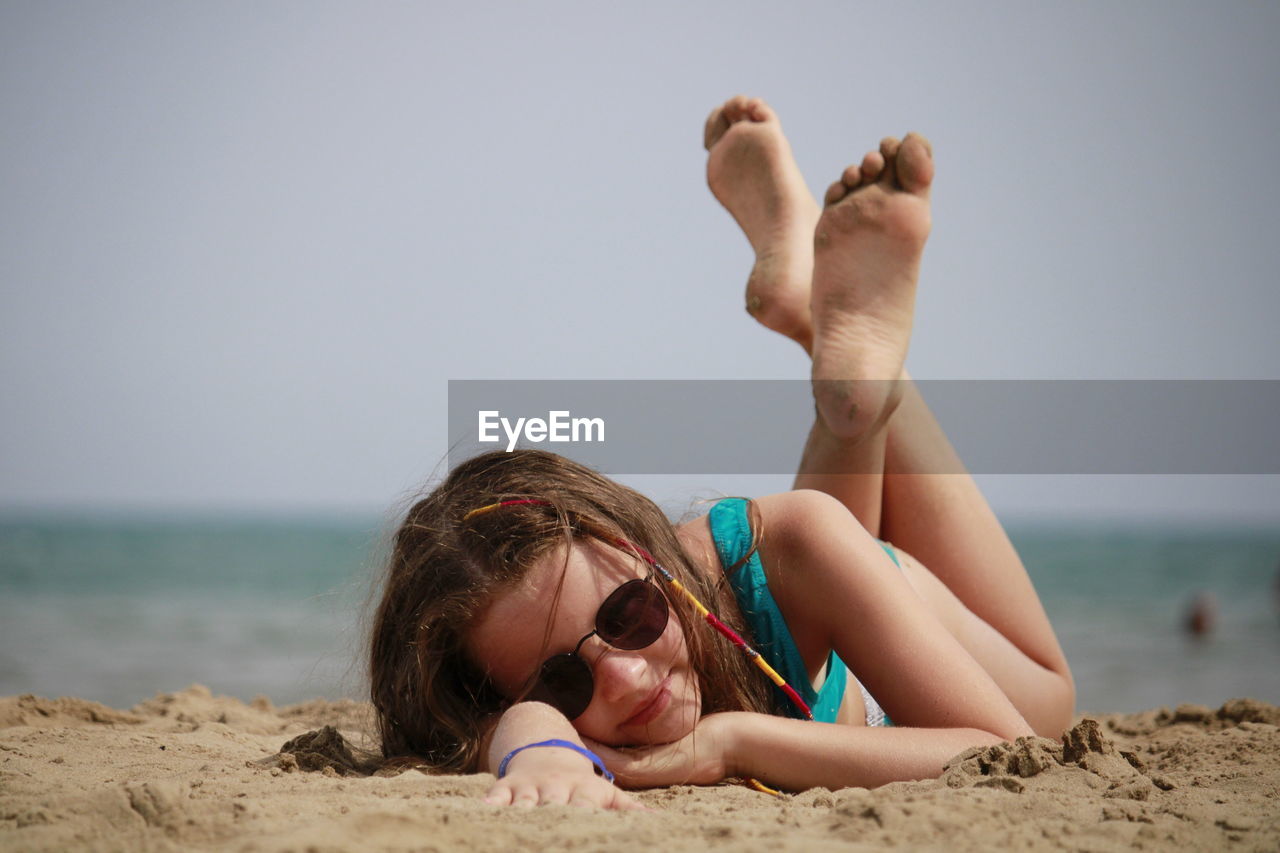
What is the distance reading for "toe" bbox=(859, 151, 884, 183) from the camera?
2928 mm

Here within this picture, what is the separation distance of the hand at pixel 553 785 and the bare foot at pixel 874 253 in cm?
149

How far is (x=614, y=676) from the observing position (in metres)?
1.85

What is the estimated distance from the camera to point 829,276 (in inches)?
116

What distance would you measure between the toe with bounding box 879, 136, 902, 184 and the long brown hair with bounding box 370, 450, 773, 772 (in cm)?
132

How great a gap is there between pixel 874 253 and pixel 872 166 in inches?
9.7

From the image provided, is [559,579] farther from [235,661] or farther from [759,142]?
[235,661]

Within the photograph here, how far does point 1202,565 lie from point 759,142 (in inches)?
956

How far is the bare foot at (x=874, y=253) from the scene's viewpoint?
2.88 metres

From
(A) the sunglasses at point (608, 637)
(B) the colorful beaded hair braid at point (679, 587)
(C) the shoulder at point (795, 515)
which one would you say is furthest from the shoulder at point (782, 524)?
(A) the sunglasses at point (608, 637)

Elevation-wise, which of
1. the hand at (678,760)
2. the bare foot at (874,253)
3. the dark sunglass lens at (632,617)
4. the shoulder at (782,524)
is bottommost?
the hand at (678,760)

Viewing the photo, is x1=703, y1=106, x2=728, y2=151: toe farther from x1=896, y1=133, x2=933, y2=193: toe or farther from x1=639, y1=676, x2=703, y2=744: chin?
x1=639, y1=676, x2=703, y2=744: chin

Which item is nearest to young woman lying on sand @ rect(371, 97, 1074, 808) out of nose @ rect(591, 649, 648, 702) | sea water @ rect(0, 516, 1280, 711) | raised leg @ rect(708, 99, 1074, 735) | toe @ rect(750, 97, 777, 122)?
nose @ rect(591, 649, 648, 702)

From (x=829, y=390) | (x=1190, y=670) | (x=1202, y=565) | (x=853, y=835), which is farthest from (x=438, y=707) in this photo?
A: (x=1202, y=565)

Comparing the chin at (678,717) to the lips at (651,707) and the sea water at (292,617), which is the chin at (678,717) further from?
the sea water at (292,617)
